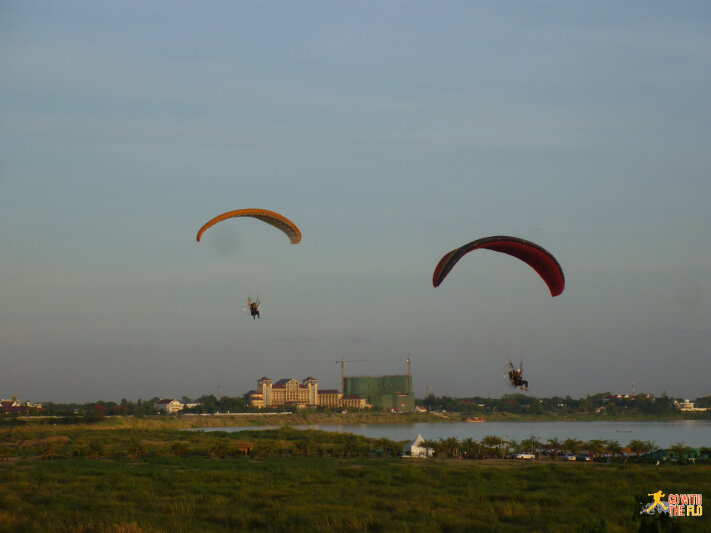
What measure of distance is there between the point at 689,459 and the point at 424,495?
77.0 ft

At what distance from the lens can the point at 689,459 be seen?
43750mm

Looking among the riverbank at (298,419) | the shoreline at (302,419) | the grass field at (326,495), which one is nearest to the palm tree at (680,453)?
the grass field at (326,495)

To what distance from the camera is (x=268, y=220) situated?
1236 inches

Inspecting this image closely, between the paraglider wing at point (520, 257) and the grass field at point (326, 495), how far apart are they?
24.7 ft

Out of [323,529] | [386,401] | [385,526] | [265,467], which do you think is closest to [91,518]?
[323,529]

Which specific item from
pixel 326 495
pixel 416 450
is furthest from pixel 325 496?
Answer: pixel 416 450

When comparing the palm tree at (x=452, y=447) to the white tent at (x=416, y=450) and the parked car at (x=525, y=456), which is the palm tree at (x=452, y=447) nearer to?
the white tent at (x=416, y=450)

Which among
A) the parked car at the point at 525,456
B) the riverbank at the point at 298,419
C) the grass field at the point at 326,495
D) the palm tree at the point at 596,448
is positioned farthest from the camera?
the riverbank at the point at 298,419

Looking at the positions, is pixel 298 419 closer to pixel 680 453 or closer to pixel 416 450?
pixel 416 450

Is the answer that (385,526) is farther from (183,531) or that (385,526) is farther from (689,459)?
(689,459)

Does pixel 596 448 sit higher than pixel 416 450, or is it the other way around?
pixel 596 448

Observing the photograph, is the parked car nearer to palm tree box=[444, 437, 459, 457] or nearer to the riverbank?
palm tree box=[444, 437, 459, 457]

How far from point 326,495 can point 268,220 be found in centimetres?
1094

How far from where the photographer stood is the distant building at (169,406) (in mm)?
181775
